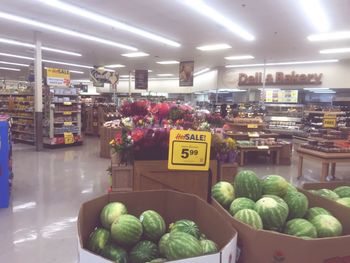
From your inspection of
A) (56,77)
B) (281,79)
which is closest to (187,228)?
(56,77)

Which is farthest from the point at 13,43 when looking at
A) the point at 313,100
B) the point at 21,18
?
the point at 313,100

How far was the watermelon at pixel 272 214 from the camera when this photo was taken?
1.20 metres

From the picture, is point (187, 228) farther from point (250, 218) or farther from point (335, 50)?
point (335, 50)

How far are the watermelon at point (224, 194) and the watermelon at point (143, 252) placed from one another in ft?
1.28

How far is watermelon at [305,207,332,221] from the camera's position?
4.25 ft

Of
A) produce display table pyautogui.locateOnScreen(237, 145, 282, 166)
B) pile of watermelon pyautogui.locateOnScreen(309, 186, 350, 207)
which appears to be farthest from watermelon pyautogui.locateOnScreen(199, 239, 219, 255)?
produce display table pyautogui.locateOnScreen(237, 145, 282, 166)

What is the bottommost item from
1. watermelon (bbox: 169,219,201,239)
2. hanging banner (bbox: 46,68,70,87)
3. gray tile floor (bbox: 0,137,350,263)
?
gray tile floor (bbox: 0,137,350,263)

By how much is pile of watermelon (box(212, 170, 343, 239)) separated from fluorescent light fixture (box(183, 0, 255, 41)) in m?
5.69

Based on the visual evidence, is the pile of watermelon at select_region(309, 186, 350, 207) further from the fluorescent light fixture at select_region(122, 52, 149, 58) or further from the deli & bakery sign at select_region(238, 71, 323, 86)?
the deli & bakery sign at select_region(238, 71, 323, 86)

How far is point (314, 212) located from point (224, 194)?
1.27 feet

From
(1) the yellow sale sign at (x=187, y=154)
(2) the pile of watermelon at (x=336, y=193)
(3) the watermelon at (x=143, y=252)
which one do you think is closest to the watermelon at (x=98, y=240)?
(3) the watermelon at (x=143, y=252)

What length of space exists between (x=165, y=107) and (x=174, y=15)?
13.7 feet

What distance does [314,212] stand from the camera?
51.8 inches

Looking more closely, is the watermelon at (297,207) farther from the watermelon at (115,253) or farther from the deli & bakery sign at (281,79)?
the deli & bakery sign at (281,79)
